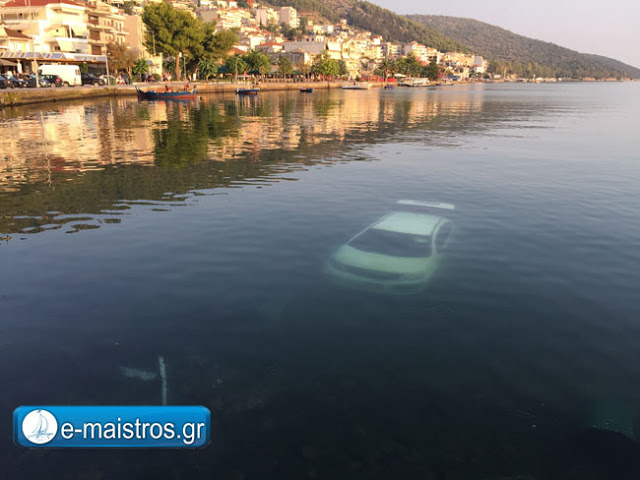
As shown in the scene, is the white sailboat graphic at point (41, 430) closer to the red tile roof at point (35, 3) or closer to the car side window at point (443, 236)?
the car side window at point (443, 236)

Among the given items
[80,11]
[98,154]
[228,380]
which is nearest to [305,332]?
[228,380]

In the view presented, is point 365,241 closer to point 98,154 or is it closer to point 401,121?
point 98,154

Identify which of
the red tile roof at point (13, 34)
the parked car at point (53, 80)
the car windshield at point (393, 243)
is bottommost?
the car windshield at point (393, 243)

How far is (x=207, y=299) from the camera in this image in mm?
9609

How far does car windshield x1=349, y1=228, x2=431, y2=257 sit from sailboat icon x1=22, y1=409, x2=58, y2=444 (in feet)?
25.5

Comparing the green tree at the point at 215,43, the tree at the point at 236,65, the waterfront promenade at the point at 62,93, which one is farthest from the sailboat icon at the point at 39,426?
the tree at the point at 236,65

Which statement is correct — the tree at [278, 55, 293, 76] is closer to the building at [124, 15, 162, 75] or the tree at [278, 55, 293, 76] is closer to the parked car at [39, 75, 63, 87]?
the building at [124, 15, 162, 75]

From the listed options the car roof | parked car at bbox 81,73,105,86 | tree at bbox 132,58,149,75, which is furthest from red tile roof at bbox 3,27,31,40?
the car roof

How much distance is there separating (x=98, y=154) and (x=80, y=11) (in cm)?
8544

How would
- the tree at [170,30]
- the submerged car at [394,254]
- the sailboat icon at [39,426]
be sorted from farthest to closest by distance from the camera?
1. the tree at [170,30]
2. the submerged car at [394,254]
3. the sailboat icon at [39,426]

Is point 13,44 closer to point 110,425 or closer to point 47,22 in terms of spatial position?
point 47,22

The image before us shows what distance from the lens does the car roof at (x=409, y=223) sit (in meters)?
12.9

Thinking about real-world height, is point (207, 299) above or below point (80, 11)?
below

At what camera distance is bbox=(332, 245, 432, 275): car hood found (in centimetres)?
1065
